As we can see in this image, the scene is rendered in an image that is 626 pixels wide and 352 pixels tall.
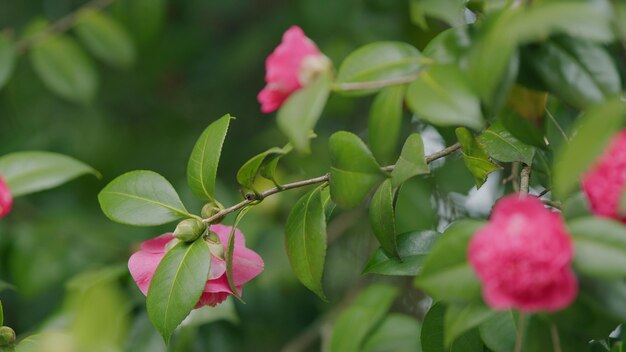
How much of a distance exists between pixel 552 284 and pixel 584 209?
0.28 ft

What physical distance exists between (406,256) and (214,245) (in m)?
0.16

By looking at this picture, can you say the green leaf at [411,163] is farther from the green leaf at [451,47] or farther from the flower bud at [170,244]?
the flower bud at [170,244]

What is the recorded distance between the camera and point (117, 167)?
2.15 m

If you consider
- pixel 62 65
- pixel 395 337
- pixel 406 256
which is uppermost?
pixel 406 256

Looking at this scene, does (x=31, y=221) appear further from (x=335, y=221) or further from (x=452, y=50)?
(x=452, y=50)

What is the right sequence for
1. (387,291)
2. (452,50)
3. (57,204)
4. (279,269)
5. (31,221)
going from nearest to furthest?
1. (452,50)
2. (387,291)
3. (279,269)
4. (31,221)
5. (57,204)

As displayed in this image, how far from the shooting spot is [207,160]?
82cm

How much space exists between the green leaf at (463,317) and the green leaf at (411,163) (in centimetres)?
13

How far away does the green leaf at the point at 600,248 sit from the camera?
51cm

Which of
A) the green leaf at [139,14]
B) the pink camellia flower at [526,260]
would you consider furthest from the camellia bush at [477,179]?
the green leaf at [139,14]

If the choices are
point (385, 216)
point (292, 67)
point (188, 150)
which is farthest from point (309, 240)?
point (188, 150)

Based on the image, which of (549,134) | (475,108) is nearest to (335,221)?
(549,134)

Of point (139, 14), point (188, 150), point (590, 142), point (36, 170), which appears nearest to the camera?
point (590, 142)

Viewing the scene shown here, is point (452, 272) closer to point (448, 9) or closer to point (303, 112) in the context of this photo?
point (303, 112)
